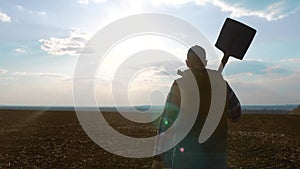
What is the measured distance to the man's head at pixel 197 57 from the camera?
4.06 meters

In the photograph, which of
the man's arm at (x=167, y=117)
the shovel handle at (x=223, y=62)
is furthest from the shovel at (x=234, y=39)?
the man's arm at (x=167, y=117)

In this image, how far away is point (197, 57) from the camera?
4.07 metres

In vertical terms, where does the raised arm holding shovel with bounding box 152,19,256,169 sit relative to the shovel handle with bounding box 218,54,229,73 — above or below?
below

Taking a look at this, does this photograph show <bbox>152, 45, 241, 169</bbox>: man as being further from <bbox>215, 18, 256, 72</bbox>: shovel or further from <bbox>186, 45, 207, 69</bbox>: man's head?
<bbox>215, 18, 256, 72</bbox>: shovel

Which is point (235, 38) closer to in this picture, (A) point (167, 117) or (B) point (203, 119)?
(B) point (203, 119)

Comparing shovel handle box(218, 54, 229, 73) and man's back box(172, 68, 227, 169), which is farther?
shovel handle box(218, 54, 229, 73)

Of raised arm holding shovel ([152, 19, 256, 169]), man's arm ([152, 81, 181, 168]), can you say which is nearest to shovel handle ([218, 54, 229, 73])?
raised arm holding shovel ([152, 19, 256, 169])

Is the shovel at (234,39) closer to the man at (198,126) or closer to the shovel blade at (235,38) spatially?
the shovel blade at (235,38)

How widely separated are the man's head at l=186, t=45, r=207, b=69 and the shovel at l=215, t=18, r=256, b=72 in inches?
9.1

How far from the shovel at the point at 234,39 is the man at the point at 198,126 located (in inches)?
10.6

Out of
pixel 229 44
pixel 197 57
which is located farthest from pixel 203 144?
pixel 229 44

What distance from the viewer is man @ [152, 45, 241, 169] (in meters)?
Answer: 4.02

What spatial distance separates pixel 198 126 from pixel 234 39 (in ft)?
3.27

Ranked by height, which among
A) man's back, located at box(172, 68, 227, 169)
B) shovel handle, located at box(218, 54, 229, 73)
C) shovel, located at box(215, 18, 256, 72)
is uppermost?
shovel, located at box(215, 18, 256, 72)
